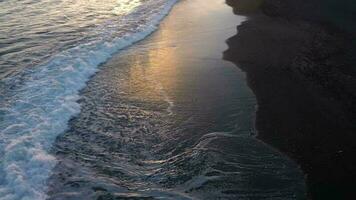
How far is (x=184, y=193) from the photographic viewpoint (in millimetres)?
6965

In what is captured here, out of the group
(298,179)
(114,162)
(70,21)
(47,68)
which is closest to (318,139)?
(298,179)

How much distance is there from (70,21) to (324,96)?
12186 millimetres

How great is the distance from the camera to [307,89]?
33.5 ft

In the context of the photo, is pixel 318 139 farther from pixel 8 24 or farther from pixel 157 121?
pixel 8 24

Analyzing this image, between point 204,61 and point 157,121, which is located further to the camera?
point 204,61

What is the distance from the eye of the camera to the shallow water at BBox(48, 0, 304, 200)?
7141 millimetres

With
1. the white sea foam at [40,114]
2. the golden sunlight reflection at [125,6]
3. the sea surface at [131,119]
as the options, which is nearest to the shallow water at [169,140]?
the sea surface at [131,119]

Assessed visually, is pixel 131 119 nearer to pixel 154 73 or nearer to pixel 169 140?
pixel 169 140

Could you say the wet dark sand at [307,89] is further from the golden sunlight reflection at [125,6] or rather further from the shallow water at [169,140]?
the golden sunlight reflection at [125,6]

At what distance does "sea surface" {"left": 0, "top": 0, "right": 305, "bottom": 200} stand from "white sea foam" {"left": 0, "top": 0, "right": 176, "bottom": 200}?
0.02m

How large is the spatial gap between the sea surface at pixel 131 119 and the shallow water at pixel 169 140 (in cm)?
2

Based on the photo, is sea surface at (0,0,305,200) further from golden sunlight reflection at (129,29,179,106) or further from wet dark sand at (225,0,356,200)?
wet dark sand at (225,0,356,200)

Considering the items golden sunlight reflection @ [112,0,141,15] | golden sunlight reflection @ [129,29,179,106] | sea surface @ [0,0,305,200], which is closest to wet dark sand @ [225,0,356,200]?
sea surface @ [0,0,305,200]

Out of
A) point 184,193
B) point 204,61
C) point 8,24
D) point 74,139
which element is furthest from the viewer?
point 8,24
